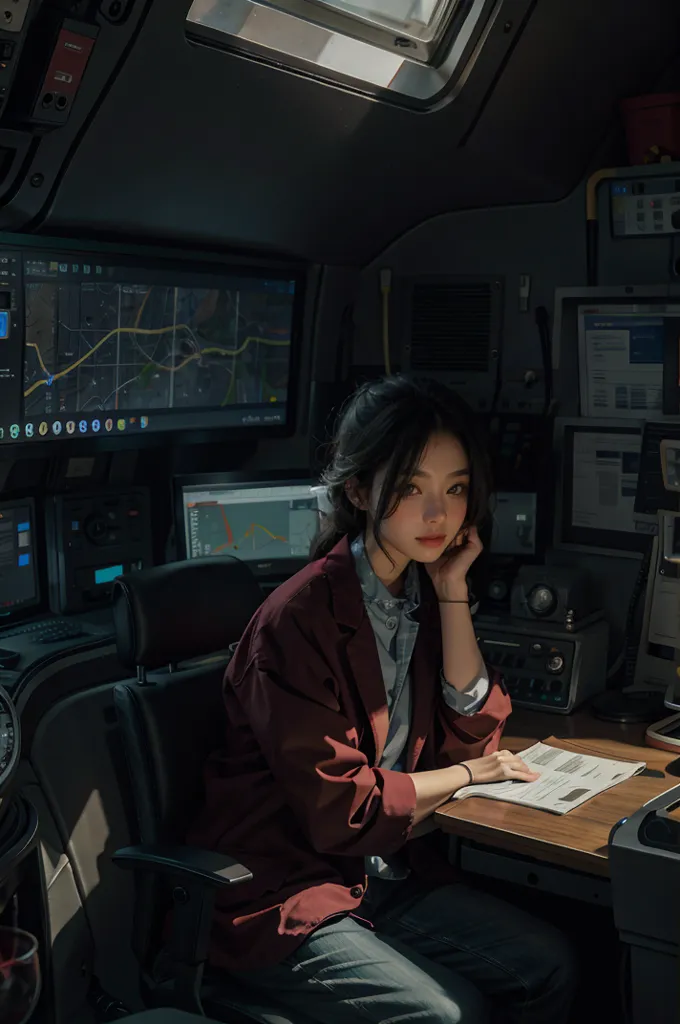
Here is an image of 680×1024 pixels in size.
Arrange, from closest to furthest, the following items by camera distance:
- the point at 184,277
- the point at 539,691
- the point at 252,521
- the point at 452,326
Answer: the point at 539,691 < the point at 184,277 < the point at 252,521 < the point at 452,326

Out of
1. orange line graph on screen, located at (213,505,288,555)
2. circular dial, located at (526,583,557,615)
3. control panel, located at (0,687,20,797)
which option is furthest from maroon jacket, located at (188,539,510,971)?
orange line graph on screen, located at (213,505,288,555)

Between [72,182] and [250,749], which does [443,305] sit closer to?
[72,182]

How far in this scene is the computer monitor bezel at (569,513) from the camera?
2.68 metres

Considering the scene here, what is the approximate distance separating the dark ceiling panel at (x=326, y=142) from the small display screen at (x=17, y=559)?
613 millimetres

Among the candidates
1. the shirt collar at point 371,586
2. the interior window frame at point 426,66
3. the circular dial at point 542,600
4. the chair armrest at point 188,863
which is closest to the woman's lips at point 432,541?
the shirt collar at point 371,586

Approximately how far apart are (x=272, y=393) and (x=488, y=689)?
1.13 meters

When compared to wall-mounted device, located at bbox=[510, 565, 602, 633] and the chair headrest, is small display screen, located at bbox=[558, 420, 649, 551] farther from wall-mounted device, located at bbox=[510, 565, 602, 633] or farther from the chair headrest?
the chair headrest

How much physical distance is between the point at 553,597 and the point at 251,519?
29.4 inches

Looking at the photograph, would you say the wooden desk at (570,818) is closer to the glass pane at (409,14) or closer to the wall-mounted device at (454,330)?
the wall-mounted device at (454,330)

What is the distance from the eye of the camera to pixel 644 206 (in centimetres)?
263

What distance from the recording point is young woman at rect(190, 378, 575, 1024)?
1.79 meters

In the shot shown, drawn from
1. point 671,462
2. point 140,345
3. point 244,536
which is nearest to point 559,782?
point 671,462

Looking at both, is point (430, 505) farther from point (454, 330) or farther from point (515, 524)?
point (454, 330)

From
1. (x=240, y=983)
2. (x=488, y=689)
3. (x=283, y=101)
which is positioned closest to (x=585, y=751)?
(x=488, y=689)
